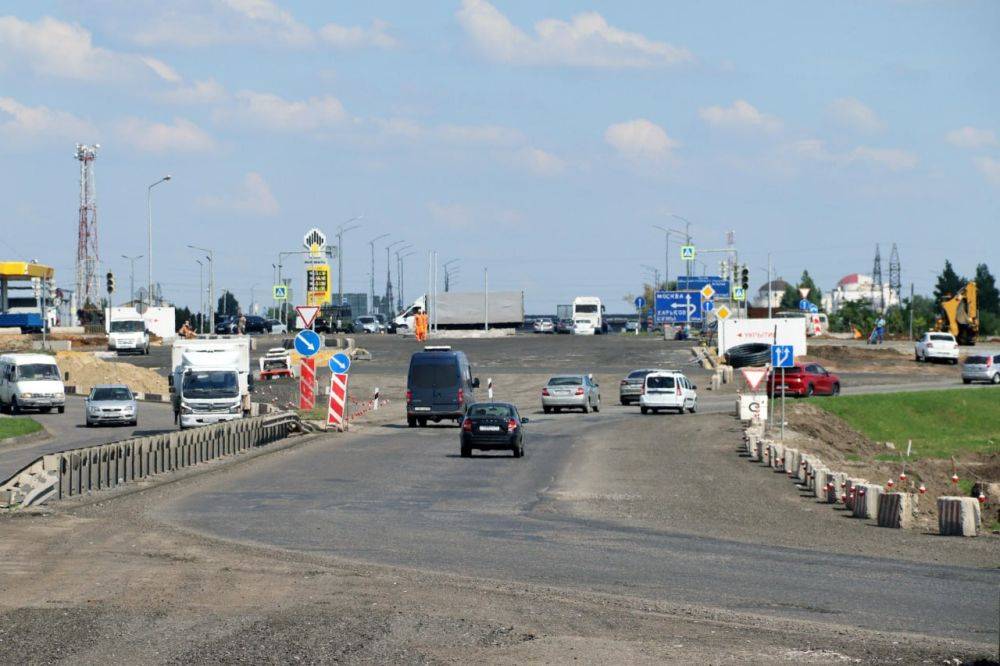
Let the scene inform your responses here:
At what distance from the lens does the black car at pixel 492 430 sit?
3547 cm

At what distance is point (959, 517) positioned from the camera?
21469mm

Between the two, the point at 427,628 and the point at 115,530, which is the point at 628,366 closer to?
the point at 115,530

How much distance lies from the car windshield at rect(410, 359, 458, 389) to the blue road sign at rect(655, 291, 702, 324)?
6752 centimetres

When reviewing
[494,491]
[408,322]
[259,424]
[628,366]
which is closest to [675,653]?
[494,491]

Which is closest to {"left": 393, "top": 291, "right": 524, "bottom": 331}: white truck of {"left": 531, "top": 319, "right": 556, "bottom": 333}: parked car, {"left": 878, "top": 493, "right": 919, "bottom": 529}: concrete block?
{"left": 531, "top": 319, "right": 556, "bottom": 333}: parked car

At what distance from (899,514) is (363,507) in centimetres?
884

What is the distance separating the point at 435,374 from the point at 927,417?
978 inches

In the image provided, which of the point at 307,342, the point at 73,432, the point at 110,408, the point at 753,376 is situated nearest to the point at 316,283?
the point at 110,408

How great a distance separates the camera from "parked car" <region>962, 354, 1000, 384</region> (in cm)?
7319

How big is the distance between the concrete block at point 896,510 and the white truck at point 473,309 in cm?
10572

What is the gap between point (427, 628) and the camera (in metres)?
12.3

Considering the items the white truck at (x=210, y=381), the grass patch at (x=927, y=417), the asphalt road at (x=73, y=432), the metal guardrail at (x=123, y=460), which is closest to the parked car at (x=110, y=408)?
the asphalt road at (x=73, y=432)

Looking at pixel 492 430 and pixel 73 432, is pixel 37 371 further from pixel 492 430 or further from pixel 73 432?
pixel 492 430

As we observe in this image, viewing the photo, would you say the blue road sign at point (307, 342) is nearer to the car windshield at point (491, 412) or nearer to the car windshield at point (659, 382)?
the car windshield at point (491, 412)
